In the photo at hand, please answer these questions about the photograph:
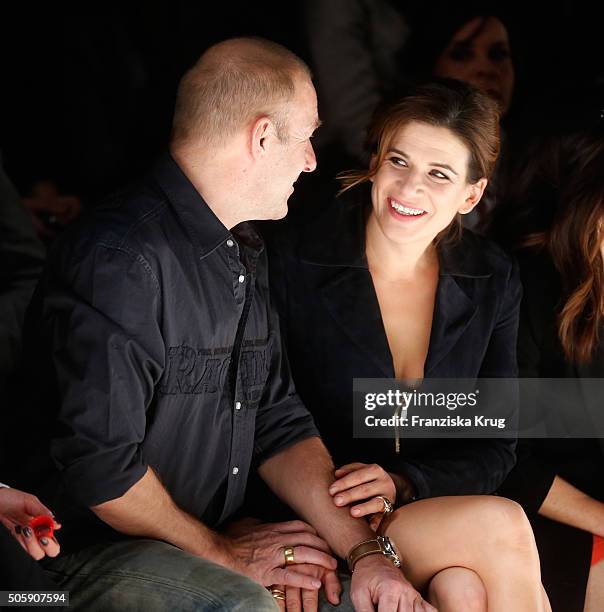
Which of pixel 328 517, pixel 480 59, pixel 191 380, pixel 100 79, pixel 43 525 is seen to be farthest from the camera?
pixel 480 59

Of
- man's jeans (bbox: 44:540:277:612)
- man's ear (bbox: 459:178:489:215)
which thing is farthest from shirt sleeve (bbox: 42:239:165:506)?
man's ear (bbox: 459:178:489:215)

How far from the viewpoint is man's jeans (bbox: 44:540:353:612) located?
1.44m

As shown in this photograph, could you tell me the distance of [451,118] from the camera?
76.2 inches

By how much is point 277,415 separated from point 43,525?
1.86 feet

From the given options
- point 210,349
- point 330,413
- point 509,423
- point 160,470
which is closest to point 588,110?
point 509,423

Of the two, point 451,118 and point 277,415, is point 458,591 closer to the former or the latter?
Result: point 277,415

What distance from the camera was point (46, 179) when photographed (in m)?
2.69

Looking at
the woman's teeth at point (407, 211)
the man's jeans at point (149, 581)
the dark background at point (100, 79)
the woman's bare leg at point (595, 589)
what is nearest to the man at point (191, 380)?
the man's jeans at point (149, 581)

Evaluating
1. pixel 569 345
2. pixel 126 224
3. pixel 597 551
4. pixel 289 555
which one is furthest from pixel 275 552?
pixel 569 345

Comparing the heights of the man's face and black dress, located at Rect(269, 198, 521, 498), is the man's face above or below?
above

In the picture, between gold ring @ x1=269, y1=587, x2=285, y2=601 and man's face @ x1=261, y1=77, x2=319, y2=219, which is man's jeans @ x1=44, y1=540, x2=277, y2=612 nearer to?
gold ring @ x1=269, y1=587, x2=285, y2=601

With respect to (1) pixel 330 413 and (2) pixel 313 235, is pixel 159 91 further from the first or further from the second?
(1) pixel 330 413

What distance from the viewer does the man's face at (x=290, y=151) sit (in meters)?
1.65

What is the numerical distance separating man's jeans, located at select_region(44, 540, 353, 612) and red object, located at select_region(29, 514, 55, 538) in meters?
0.18
